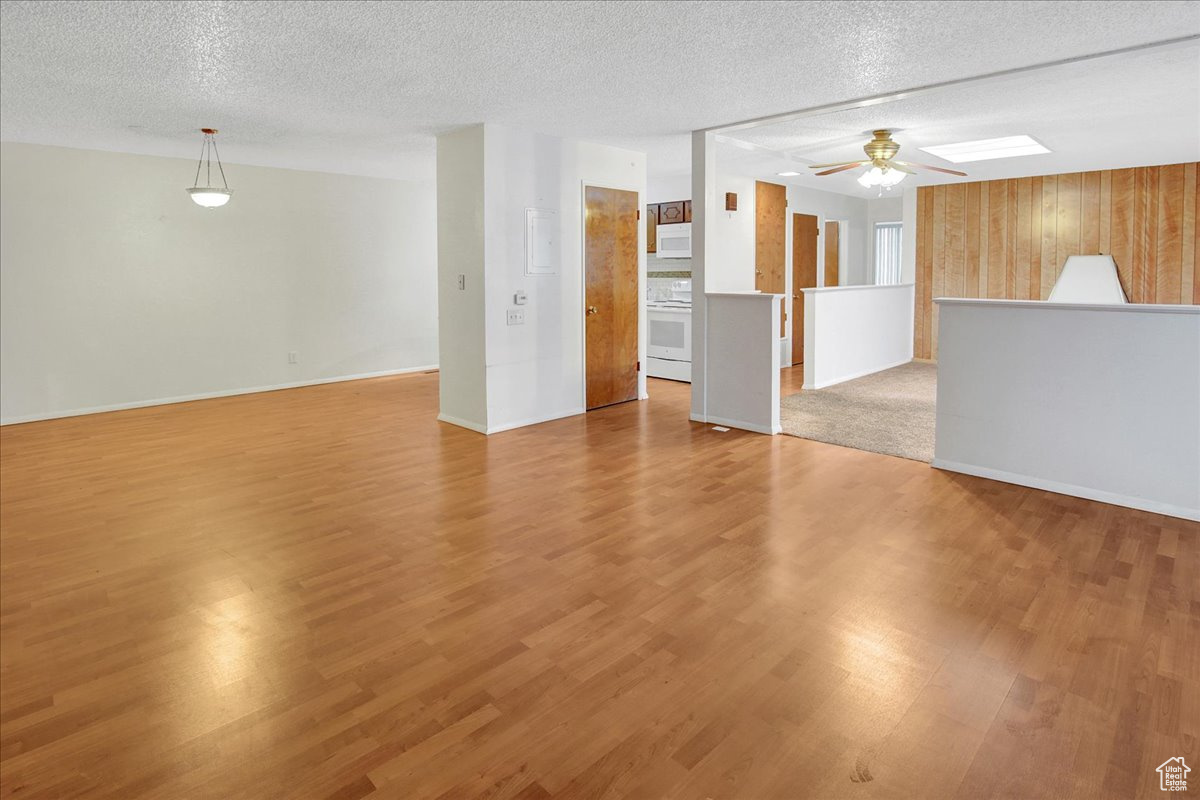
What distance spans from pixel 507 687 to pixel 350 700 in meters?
0.48

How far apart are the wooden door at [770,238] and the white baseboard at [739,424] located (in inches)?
125

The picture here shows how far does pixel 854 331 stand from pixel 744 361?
10.3 ft

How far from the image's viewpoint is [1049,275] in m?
8.90

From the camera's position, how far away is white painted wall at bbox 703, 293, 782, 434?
18.4ft

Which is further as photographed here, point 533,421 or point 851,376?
point 851,376

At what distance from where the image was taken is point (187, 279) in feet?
23.8

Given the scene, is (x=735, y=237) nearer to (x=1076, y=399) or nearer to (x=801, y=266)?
(x=801, y=266)

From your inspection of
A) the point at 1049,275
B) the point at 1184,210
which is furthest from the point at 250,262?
the point at 1184,210

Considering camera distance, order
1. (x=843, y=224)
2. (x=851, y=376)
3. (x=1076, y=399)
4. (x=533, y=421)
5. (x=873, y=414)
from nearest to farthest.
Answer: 1. (x=1076, y=399)
2. (x=533, y=421)
3. (x=873, y=414)
4. (x=851, y=376)
5. (x=843, y=224)

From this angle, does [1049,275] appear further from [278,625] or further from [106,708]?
[106,708]

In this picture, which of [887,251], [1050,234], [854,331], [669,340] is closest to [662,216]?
[669,340]

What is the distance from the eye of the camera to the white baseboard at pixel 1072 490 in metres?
3.76
